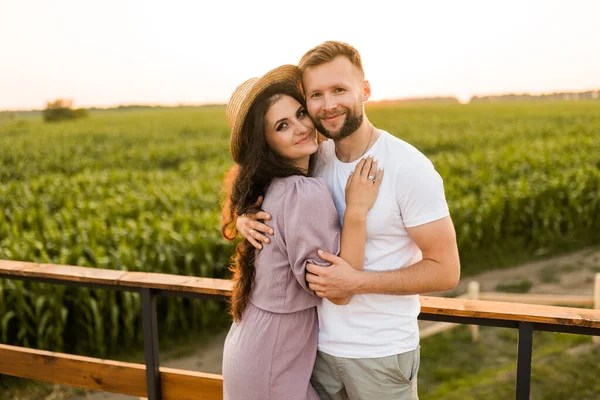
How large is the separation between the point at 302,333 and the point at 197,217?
5199 mm

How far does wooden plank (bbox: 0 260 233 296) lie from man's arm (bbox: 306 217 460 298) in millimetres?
589

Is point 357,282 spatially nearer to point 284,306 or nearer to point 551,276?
point 284,306

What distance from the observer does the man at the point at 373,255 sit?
175 cm

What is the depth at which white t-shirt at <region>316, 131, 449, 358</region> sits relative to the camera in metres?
1.75

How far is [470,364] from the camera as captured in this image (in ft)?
15.3

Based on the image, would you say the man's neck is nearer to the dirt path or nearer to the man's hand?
the man's hand

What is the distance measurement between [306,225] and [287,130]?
0.42 meters

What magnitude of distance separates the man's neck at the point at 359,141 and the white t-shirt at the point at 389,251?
0.05m

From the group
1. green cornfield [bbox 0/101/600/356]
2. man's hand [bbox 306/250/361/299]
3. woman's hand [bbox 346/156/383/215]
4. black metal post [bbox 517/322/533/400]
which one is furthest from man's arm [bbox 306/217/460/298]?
green cornfield [bbox 0/101/600/356]

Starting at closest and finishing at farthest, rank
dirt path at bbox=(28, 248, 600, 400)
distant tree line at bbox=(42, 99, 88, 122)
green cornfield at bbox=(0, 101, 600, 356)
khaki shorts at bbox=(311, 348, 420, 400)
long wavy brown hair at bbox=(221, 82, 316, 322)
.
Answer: khaki shorts at bbox=(311, 348, 420, 400) < long wavy brown hair at bbox=(221, 82, 316, 322) < green cornfield at bbox=(0, 101, 600, 356) < dirt path at bbox=(28, 248, 600, 400) < distant tree line at bbox=(42, 99, 88, 122)

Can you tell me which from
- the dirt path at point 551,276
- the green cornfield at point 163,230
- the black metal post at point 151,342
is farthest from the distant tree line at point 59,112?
the black metal post at point 151,342

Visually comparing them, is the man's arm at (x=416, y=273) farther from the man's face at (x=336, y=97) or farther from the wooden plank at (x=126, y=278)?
the wooden plank at (x=126, y=278)

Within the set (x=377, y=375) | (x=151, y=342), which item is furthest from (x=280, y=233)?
(x=151, y=342)

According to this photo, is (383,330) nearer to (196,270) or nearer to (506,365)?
(506,365)
